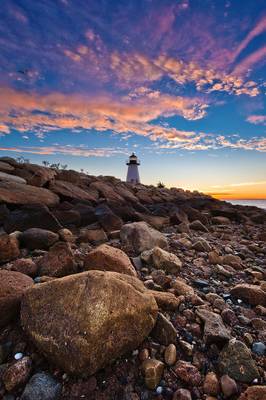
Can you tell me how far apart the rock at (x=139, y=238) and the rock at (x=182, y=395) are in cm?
276

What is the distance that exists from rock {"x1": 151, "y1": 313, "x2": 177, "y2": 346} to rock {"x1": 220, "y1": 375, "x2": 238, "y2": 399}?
0.49 m

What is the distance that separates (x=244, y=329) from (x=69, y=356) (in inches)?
72.5

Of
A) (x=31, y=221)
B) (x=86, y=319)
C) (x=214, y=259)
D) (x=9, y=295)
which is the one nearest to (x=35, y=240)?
(x=31, y=221)

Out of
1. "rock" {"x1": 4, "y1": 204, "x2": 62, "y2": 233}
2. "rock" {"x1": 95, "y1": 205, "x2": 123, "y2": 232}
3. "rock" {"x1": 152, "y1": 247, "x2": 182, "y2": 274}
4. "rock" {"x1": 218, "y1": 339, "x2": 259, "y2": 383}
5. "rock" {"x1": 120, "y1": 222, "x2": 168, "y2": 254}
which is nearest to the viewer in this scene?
"rock" {"x1": 218, "y1": 339, "x2": 259, "y2": 383}

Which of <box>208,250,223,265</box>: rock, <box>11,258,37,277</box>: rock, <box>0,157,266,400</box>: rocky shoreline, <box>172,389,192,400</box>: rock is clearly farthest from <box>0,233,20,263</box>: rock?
<box>208,250,223,265</box>: rock

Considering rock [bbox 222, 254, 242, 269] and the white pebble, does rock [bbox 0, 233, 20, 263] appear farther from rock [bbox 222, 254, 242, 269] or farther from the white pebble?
rock [bbox 222, 254, 242, 269]

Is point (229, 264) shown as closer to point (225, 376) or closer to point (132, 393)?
point (225, 376)

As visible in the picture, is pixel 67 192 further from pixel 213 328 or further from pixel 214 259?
pixel 213 328

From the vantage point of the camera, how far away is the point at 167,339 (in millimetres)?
2180

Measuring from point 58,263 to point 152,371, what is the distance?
1740 millimetres

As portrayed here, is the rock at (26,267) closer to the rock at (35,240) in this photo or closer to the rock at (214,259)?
the rock at (35,240)

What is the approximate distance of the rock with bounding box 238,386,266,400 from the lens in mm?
1670

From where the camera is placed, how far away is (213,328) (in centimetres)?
233

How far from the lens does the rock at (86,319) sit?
1.77m
